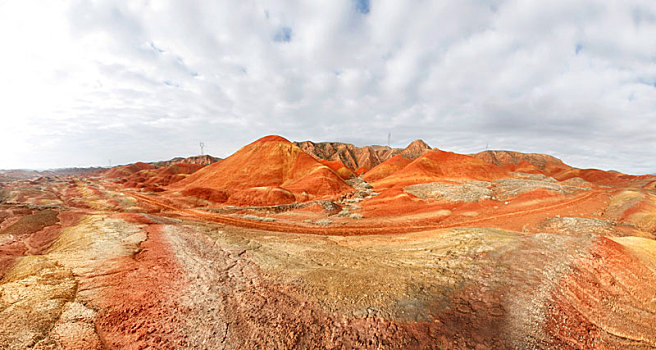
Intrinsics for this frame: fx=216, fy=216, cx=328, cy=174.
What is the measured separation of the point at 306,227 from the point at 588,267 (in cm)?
1652

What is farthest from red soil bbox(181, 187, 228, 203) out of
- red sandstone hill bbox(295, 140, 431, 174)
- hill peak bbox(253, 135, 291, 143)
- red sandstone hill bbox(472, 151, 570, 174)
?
red sandstone hill bbox(472, 151, 570, 174)

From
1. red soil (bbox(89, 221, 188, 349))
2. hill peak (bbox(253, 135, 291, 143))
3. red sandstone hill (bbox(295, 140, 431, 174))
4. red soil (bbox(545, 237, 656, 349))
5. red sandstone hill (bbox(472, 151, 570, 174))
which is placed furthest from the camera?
red sandstone hill (bbox(472, 151, 570, 174))

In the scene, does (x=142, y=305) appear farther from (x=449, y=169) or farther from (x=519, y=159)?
(x=519, y=159)

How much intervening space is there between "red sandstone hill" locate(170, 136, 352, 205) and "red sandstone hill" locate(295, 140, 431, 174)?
51437 millimetres

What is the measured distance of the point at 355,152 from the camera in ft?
408

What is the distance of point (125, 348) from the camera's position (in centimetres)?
470

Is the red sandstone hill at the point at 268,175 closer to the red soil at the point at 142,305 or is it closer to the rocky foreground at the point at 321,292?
the rocky foreground at the point at 321,292

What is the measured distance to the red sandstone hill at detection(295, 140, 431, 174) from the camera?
11312cm

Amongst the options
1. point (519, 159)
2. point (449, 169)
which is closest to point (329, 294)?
point (449, 169)

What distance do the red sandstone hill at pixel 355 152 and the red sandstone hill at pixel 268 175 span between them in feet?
169

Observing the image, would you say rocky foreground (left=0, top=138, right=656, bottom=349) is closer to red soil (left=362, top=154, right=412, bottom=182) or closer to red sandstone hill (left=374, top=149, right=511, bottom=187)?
red sandstone hill (left=374, top=149, right=511, bottom=187)

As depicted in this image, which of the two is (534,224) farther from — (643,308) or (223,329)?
(223,329)

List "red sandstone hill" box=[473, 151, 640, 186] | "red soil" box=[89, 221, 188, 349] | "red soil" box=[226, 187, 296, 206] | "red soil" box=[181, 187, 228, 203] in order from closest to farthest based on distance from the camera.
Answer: "red soil" box=[89, 221, 188, 349]
"red soil" box=[226, 187, 296, 206]
"red soil" box=[181, 187, 228, 203]
"red sandstone hill" box=[473, 151, 640, 186]

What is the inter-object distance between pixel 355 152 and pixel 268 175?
7949 cm
